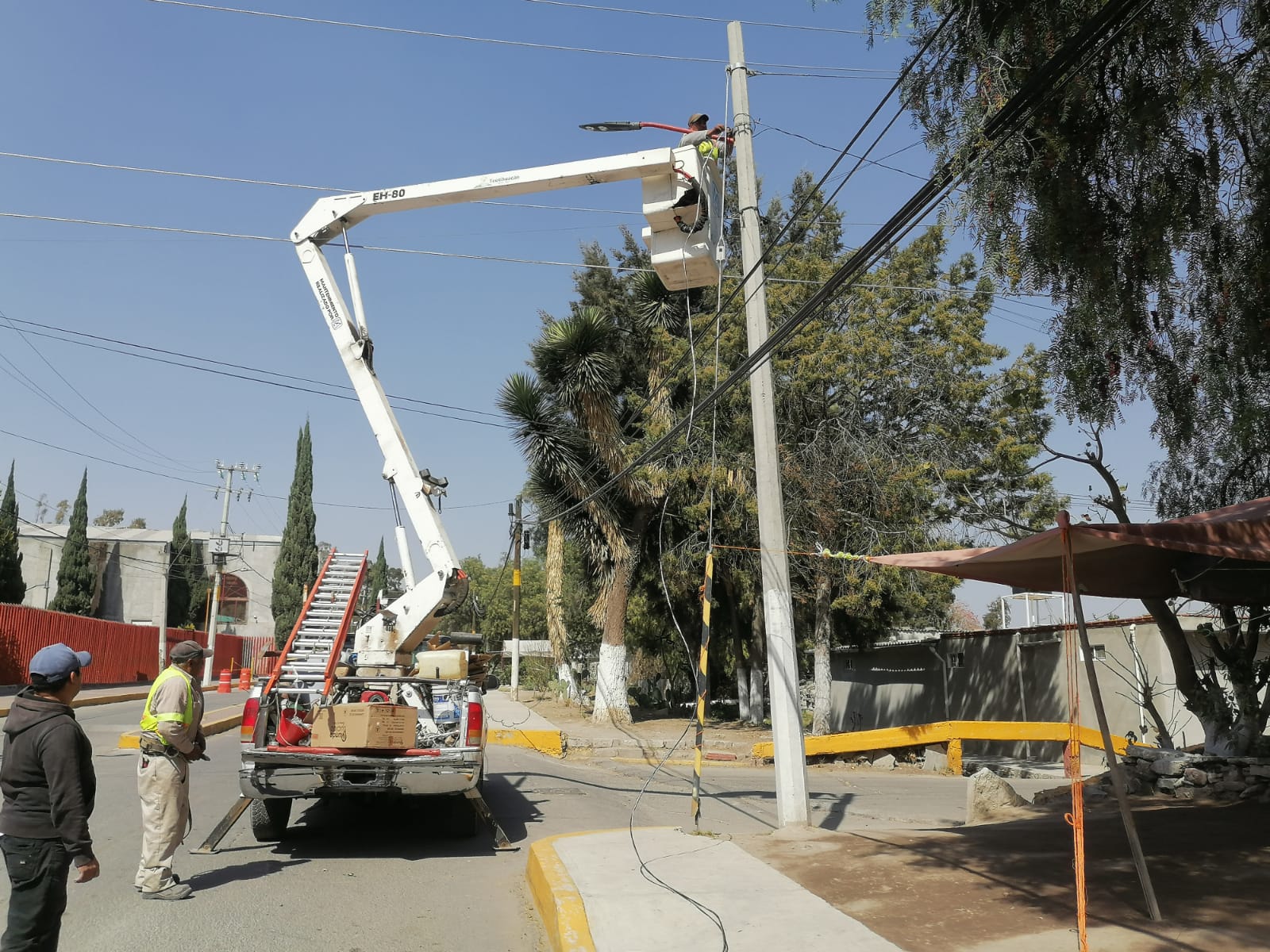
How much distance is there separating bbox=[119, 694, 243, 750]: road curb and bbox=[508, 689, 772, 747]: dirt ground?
7.27 metres

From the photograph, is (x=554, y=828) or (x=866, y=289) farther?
(x=866, y=289)

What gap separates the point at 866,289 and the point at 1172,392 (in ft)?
42.7

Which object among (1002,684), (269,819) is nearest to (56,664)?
(269,819)

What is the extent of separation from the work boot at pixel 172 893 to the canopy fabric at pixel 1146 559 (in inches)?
211

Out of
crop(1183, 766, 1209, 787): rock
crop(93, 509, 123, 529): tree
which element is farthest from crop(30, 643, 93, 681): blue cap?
crop(93, 509, 123, 529): tree

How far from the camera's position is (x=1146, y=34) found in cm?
694

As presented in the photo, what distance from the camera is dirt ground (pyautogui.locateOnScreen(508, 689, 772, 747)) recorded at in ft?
72.0

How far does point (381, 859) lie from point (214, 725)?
13145 millimetres

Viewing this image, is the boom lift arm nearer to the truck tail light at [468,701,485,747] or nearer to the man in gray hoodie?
the truck tail light at [468,701,485,747]

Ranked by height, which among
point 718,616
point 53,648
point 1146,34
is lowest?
point 53,648

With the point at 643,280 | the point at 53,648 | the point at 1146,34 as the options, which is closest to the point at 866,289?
the point at 643,280

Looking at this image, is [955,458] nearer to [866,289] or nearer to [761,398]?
[866,289]

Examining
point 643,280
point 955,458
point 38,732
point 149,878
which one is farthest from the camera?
point 643,280

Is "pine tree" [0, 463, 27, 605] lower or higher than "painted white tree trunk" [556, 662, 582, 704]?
higher
